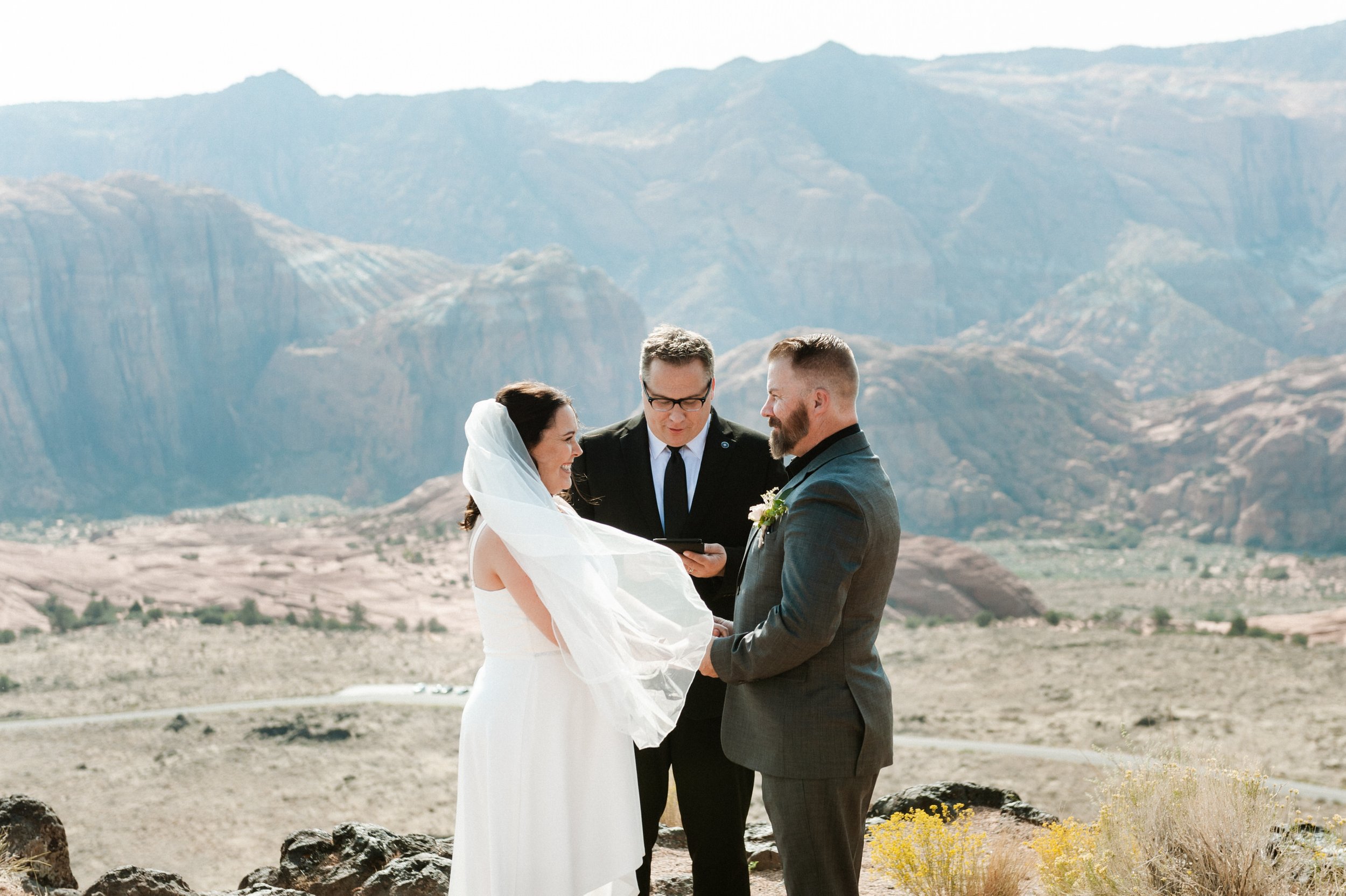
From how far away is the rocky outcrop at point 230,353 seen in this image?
250 ft

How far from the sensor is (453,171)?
143 m

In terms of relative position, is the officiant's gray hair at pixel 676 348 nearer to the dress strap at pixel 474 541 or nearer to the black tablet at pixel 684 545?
the black tablet at pixel 684 545

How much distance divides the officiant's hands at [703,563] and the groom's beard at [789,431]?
0.65 metres

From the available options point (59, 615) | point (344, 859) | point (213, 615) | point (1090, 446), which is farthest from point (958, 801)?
point (1090, 446)

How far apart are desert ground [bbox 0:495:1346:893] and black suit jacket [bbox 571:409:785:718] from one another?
2.34m

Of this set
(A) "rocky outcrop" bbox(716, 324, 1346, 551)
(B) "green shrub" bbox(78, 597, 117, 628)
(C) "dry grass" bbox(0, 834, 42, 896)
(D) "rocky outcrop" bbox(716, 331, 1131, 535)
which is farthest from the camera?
(D) "rocky outcrop" bbox(716, 331, 1131, 535)

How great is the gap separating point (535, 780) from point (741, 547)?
117 centimetres

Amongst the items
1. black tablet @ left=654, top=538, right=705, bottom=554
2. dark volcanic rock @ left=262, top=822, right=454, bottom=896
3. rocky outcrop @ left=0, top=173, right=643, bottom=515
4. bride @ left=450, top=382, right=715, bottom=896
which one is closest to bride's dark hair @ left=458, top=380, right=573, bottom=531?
bride @ left=450, top=382, right=715, bottom=896

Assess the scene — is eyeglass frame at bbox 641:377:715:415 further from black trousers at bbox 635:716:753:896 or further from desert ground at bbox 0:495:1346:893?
desert ground at bbox 0:495:1346:893

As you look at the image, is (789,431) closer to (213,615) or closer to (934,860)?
(934,860)

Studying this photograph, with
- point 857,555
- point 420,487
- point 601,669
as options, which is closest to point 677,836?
point 601,669

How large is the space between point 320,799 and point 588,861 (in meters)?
15.4

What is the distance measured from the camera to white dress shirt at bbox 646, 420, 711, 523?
4168 millimetres

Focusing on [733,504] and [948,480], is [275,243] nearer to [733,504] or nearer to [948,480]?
[948,480]
